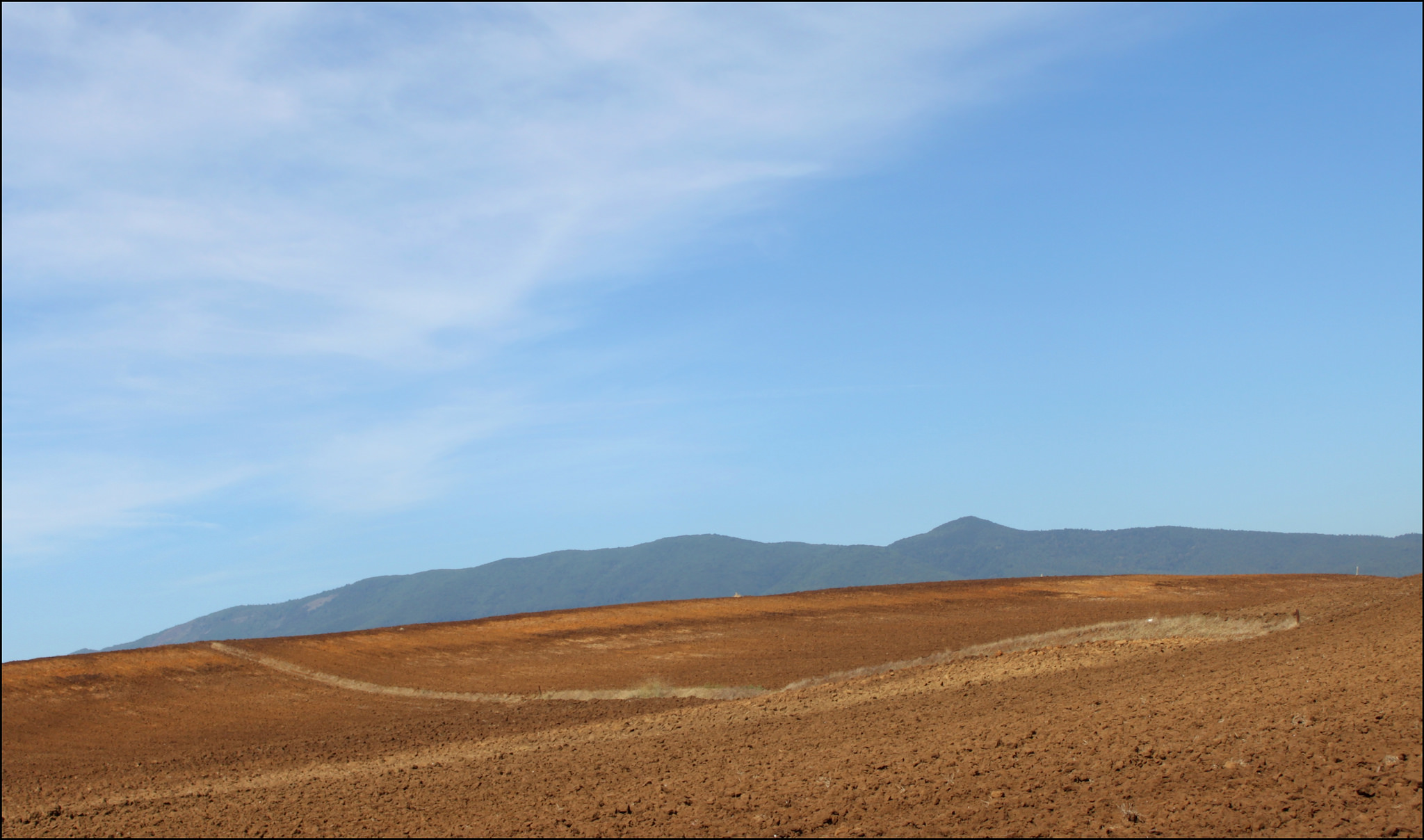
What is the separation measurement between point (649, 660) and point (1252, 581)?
3259cm

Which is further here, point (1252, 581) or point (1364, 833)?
point (1252, 581)

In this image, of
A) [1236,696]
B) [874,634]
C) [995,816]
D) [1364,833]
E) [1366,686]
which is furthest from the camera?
[874,634]

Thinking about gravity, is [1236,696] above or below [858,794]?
above

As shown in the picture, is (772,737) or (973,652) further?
(973,652)

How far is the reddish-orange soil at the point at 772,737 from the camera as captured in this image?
9984mm

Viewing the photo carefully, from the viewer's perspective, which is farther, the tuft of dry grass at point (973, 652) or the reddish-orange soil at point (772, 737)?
the tuft of dry grass at point (973, 652)

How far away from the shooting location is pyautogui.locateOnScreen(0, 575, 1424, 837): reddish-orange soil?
9.98 meters

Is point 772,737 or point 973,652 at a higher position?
point 772,737

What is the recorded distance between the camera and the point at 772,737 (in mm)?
17078

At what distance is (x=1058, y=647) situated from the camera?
23.2m

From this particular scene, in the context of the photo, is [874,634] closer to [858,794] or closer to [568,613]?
[568,613]

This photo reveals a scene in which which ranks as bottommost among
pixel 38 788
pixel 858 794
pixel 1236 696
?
pixel 38 788

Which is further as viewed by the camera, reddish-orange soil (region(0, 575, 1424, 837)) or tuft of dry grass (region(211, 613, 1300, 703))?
tuft of dry grass (region(211, 613, 1300, 703))

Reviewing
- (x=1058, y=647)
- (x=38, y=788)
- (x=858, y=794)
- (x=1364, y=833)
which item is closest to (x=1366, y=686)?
(x=1364, y=833)
